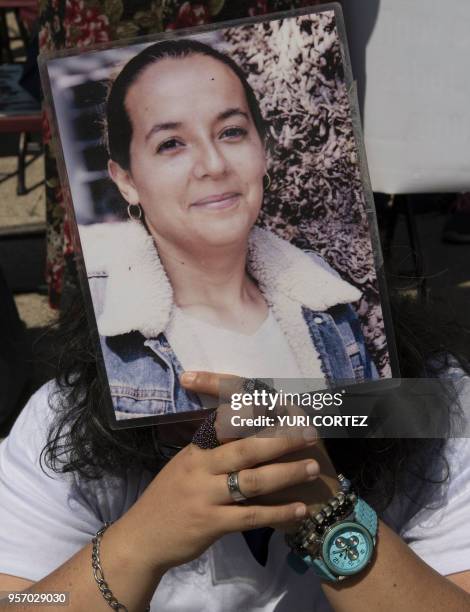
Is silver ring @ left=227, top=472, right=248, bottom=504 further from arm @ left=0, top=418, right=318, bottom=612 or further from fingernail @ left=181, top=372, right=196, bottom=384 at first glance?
fingernail @ left=181, top=372, right=196, bottom=384

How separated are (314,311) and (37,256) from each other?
252cm

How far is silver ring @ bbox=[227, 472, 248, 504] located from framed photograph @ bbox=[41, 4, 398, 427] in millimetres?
77

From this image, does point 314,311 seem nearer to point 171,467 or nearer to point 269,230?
point 269,230

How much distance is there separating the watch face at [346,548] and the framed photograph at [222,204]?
17 centimetres

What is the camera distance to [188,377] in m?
0.79

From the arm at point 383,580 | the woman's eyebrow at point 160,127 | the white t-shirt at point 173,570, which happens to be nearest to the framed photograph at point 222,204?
the woman's eyebrow at point 160,127

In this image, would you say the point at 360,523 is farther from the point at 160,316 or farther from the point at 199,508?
the point at 160,316

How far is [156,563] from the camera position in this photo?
860mm

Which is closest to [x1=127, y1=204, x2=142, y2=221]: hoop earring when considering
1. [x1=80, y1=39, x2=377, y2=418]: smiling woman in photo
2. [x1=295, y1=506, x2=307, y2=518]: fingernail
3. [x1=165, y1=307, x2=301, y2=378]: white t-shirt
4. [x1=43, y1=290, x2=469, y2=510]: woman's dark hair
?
[x1=80, y1=39, x2=377, y2=418]: smiling woman in photo

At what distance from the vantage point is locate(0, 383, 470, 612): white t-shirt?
3.32ft

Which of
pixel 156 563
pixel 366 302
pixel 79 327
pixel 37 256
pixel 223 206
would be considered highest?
pixel 223 206

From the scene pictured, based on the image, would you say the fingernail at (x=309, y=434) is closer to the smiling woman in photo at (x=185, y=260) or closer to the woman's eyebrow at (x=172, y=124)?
the smiling woman in photo at (x=185, y=260)

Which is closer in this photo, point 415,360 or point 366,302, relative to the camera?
point 366,302

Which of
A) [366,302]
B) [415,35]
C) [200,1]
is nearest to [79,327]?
[366,302]
